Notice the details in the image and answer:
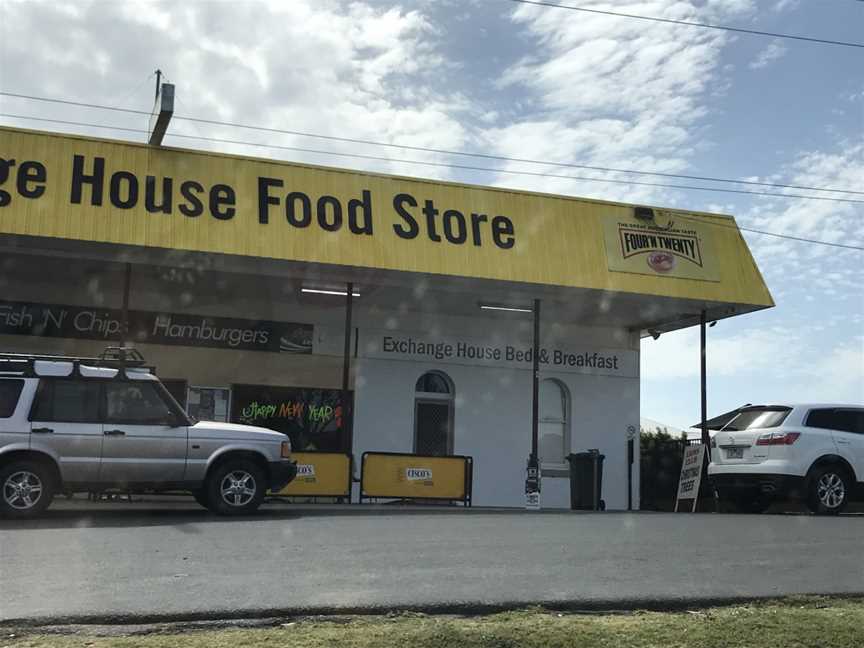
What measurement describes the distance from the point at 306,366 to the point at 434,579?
14474 millimetres

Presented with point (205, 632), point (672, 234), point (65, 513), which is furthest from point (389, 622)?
point (672, 234)

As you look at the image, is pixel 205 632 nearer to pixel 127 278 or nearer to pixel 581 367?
pixel 127 278

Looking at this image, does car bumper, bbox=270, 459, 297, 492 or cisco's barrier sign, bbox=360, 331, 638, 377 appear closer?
car bumper, bbox=270, 459, 297, 492

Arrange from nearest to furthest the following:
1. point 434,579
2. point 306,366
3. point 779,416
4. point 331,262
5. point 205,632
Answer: point 205,632, point 434,579, point 779,416, point 331,262, point 306,366

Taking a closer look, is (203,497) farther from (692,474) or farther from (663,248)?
(663,248)

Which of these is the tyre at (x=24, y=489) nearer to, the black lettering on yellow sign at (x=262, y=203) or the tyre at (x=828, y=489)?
the black lettering on yellow sign at (x=262, y=203)

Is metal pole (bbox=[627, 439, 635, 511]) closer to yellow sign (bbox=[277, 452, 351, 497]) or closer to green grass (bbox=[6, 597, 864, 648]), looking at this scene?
yellow sign (bbox=[277, 452, 351, 497])

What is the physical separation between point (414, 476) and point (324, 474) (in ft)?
5.59

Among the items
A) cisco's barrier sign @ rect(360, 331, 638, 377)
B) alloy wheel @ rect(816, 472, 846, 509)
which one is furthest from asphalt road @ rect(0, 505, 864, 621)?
cisco's barrier sign @ rect(360, 331, 638, 377)

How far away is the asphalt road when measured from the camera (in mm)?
7129

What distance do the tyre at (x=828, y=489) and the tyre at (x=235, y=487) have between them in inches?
328

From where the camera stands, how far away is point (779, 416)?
15789mm

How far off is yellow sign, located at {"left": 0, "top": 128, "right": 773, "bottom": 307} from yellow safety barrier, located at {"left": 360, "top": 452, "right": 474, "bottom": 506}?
337 centimetres

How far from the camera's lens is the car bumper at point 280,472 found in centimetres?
1366
